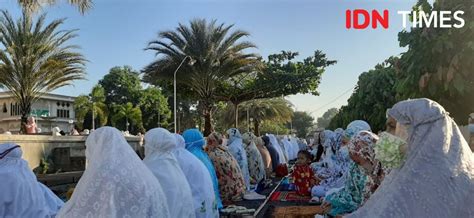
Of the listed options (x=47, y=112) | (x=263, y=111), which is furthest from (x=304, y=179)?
(x=47, y=112)

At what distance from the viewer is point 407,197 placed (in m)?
2.79

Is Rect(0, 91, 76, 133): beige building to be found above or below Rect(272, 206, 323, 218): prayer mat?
above

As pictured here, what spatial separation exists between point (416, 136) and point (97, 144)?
2.25 meters

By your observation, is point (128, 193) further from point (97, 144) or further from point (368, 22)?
point (368, 22)

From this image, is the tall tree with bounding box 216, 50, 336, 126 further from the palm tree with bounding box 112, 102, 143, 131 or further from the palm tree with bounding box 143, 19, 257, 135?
the palm tree with bounding box 112, 102, 143, 131

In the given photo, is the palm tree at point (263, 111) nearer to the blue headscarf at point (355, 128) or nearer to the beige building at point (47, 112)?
the beige building at point (47, 112)

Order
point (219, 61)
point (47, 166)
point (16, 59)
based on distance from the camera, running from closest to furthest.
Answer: point (47, 166) → point (16, 59) → point (219, 61)

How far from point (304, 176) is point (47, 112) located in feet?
129

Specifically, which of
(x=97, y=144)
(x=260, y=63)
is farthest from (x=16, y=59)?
(x=97, y=144)

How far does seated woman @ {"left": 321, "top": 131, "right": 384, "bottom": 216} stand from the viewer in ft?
12.8

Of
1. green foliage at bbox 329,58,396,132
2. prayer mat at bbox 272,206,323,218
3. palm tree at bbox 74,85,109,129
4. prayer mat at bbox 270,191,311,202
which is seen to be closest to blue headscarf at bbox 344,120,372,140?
prayer mat at bbox 272,206,323,218

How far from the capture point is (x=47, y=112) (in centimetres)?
4319

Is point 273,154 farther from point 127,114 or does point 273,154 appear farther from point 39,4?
point 127,114

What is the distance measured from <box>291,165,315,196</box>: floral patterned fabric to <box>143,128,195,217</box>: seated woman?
10.8 feet
